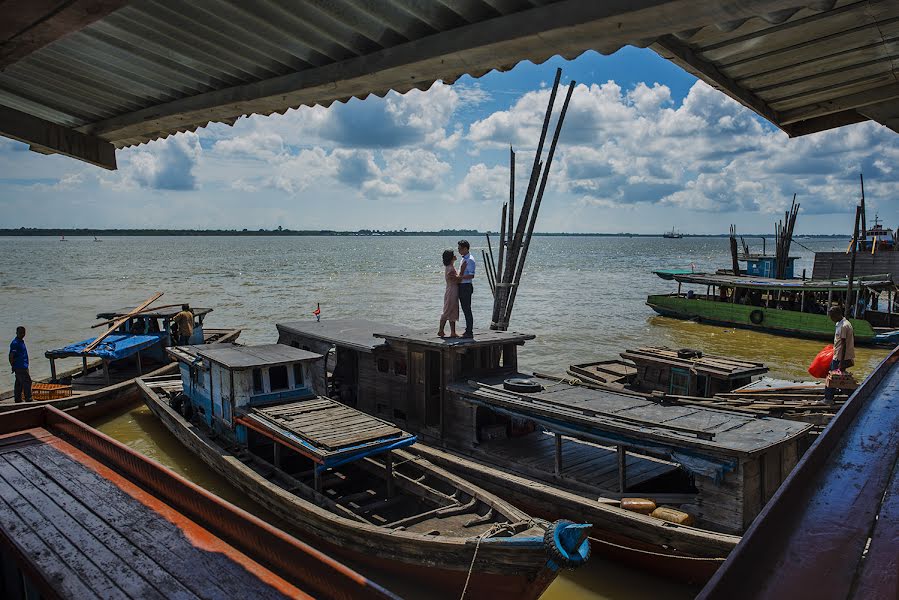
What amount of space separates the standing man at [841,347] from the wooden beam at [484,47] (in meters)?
11.2

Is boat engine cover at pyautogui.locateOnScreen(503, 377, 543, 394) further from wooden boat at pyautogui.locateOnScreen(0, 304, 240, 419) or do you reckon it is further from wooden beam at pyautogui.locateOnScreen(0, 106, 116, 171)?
wooden boat at pyautogui.locateOnScreen(0, 304, 240, 419)

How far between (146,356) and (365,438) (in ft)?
51.4

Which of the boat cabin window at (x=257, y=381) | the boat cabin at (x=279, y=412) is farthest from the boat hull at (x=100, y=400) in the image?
the boat cabin window at (x=257, y=381)

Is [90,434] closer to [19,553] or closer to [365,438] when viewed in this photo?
[19,553]

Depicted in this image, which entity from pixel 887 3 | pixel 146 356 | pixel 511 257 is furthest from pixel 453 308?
pixel 146 356

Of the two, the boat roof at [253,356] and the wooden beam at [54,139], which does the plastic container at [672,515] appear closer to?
the boat roof at [253,356]

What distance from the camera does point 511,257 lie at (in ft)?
49.2

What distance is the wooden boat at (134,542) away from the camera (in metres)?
3.44

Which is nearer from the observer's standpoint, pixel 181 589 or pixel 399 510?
pixel 181 589

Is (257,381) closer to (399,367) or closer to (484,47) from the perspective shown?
(399,367)

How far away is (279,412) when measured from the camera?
11.4 meters

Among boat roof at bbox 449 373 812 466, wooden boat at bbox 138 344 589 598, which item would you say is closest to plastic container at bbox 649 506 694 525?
boat roof at bbox 449 373 812 466

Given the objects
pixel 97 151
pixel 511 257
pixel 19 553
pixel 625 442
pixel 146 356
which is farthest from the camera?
pixel 146 356

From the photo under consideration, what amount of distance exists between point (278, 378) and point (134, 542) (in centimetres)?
858
